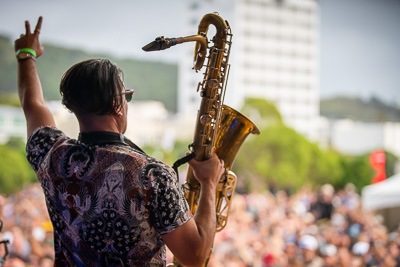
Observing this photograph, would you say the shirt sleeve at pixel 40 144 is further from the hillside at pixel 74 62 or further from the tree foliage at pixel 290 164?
the tree foliage at pixel 290 164

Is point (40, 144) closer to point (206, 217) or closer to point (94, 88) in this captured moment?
point (94, 88)

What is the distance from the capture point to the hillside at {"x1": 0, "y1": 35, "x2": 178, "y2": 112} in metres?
42.0

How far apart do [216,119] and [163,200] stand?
1.94ft

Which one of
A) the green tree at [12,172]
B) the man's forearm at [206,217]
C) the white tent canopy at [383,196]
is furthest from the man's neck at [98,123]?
the green tree at [12,172]

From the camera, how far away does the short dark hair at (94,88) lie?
4.78 feet

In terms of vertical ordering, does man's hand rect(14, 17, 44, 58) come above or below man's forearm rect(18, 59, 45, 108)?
above

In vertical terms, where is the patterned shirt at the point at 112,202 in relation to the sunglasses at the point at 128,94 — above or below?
below

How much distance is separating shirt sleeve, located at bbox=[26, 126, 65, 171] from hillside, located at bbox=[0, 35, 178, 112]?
105 ft

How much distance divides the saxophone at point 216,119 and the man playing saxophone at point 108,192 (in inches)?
10.6

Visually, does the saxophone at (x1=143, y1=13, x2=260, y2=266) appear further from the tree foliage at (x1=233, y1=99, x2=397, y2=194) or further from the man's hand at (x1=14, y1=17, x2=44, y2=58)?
the tree foliage at (x1=233, y1=99, x2=397, y2=194)

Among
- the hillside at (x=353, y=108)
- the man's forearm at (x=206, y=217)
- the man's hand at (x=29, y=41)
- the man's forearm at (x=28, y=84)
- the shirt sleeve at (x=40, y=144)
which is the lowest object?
the hillside at (x=353, y=108)

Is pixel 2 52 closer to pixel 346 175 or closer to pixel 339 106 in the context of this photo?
pixel 346 175

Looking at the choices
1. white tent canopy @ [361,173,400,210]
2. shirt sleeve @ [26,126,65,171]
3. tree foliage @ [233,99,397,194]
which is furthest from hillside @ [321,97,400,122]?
shirt sleeve @ [26,126,65,171]

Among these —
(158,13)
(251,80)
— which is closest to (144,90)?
(158,13)
